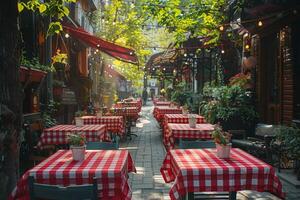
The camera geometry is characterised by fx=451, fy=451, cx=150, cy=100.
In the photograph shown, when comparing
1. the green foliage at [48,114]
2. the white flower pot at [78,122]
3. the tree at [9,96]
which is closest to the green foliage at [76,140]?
the tree at [9,96]

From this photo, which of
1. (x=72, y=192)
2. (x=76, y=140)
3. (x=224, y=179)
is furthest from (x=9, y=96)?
(x=224, y=179)

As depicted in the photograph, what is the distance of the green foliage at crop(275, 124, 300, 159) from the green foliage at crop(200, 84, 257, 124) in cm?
413

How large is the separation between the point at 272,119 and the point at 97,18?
23673 millimetres

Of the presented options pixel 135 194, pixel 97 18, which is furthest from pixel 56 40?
pixel 97 18

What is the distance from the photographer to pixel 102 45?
54.2 ft

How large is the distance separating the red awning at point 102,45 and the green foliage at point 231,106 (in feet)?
15.0

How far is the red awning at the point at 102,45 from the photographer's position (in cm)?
1557

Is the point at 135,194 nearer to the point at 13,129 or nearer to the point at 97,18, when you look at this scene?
the point at 13,129

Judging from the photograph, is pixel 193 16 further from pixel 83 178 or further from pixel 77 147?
pixel 83 178

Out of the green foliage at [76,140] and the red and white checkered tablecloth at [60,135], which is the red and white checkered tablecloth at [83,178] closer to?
the green foliage at [76,140]

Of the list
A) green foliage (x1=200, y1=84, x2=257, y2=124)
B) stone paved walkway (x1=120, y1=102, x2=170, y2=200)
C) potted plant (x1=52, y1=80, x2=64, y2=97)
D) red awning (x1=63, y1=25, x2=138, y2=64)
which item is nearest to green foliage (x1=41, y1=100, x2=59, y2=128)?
potted plant (x1=52, y1=80, x2=64, y2=97)

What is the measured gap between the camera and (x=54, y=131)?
977 centimetres

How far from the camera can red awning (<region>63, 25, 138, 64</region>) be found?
51.1 feet

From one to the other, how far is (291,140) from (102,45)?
375 inches
